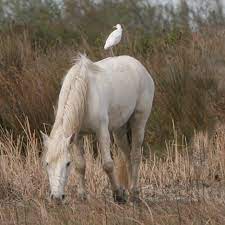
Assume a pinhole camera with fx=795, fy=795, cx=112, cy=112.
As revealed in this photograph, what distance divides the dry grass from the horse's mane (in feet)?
2.12

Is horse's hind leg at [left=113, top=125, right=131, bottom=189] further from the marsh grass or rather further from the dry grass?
Result: the marsh grass

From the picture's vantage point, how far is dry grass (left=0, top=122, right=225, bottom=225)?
5.72m

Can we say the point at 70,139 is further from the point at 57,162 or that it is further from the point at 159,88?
the point at 159,88

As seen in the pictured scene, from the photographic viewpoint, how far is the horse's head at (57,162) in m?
6.50

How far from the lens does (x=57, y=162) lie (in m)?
6.60

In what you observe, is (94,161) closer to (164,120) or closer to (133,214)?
(164,120)

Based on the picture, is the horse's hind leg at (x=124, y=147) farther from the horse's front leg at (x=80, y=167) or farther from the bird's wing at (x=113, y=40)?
the bird's wing at (x=113, y=40)

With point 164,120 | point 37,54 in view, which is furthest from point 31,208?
point 37,54

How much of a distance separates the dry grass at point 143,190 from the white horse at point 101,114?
0.85 feet

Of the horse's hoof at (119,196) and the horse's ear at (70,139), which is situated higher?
the horse's ear at (70,139)

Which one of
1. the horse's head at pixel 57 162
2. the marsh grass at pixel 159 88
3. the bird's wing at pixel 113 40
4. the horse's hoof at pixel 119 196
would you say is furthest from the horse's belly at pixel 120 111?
the marsh grass at pixel 159 88

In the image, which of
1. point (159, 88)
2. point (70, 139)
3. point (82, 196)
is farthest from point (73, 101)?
point (159, 88)

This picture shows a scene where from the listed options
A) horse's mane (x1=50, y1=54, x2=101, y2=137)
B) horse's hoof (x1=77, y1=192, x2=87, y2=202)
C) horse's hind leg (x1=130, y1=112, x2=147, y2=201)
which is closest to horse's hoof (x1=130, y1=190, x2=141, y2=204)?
horse's hind leg (x1=130, y1=112, x2=147, y2=201)

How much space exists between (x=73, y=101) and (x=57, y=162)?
76 centimetres
